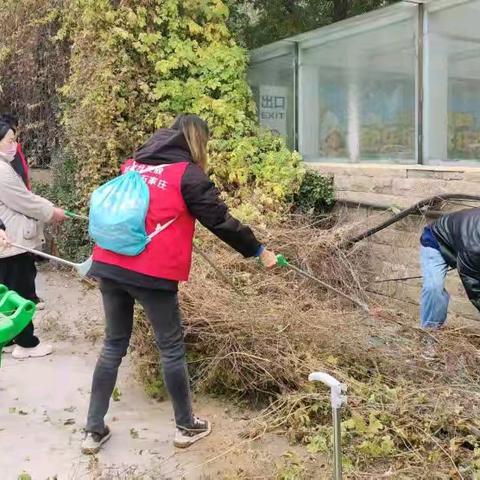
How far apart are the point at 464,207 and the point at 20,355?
3587 millimetres

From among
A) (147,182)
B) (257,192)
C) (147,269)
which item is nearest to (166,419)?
(147,269)

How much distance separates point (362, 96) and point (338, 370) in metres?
3.67

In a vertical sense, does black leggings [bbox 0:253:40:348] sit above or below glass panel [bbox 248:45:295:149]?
below

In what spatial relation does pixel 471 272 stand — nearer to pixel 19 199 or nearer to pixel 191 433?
pixel 191 433

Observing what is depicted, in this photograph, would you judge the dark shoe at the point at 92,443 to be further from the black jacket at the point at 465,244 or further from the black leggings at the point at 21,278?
the black jacket at the point at 465,244

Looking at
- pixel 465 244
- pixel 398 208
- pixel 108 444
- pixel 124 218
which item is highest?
pixel 124 218

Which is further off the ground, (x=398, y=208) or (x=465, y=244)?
(x=398, y=208)

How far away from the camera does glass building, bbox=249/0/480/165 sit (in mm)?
5473

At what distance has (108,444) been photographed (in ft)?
11.4

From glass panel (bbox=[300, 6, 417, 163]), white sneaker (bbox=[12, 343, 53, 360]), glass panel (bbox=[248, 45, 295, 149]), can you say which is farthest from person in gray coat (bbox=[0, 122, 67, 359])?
glass panel (bbox=[248, 45, 295, 149])

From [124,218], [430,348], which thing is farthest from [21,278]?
[430,348]

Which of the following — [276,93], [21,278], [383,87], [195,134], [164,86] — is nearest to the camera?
[195,134]

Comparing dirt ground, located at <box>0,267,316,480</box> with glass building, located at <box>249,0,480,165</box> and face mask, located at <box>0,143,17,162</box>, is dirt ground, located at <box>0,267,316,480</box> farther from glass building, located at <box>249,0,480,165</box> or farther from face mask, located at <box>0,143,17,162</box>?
glass building, located at <box>249,0,480,165</box>

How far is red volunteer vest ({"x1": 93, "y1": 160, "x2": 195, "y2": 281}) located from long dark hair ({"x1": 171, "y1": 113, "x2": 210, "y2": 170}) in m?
0.14
